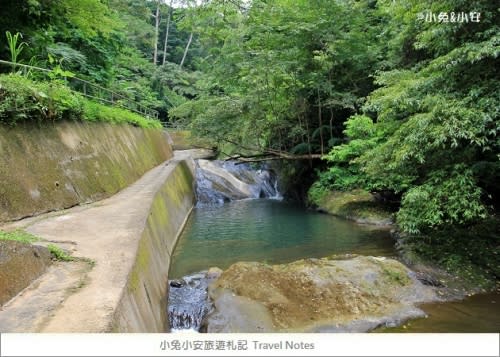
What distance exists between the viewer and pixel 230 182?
771 inches

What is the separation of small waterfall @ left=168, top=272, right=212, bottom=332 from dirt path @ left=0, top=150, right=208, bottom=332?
4.40 feet

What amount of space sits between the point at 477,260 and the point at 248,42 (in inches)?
450

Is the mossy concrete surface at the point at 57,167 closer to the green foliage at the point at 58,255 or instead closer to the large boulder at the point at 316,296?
the green foliage at the point at 58,255

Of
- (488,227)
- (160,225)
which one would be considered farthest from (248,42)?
(488,227)

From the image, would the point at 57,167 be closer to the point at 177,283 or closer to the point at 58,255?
the point at 177,283

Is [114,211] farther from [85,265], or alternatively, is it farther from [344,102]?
[344,102]

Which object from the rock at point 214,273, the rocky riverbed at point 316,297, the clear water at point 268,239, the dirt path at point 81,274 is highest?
the dirt path at point 81,274

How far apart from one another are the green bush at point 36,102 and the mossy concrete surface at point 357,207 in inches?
328

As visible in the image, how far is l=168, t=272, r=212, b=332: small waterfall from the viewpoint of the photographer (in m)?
5.70

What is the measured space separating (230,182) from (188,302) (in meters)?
13.5

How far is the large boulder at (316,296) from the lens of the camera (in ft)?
16.7

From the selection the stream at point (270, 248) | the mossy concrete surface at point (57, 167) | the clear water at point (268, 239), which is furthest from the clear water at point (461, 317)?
the mossy concrete surface at point (57, 167)

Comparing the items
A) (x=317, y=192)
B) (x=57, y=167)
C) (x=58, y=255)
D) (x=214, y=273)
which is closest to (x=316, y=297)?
(x=214, y=273)

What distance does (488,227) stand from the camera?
7957mm
